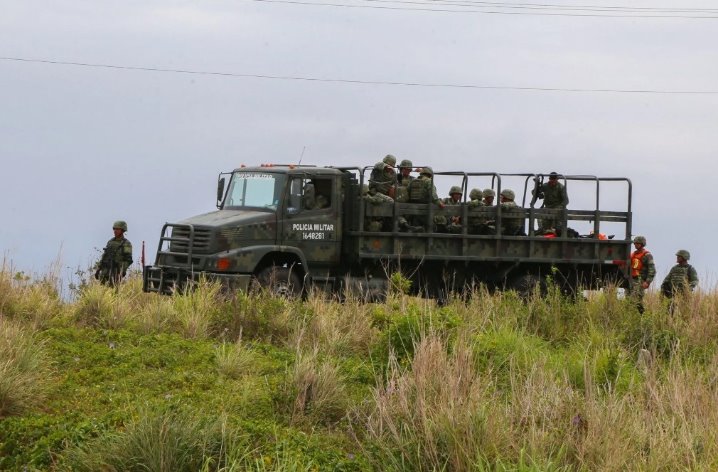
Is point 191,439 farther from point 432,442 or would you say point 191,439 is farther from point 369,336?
point 369,336

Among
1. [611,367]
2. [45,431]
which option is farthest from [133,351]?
[611,367]

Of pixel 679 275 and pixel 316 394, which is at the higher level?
pixel 679 275

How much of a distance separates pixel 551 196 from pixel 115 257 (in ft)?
26.3

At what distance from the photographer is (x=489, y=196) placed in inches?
858

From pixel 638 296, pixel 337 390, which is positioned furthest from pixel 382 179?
pixel 337 390

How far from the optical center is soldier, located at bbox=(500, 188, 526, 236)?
21750mm

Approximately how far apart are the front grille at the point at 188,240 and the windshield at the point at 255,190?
3.53 feet

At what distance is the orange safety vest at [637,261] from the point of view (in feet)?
73.5

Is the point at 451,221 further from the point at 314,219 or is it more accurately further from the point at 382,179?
the point at 314,219

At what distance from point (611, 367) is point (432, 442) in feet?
14.0

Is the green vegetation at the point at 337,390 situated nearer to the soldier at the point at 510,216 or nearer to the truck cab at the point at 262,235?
the truck cab at the point at 262,235

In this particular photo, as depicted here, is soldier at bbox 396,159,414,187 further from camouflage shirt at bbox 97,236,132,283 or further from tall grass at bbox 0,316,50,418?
tall grass at bbox 0,316,50,418

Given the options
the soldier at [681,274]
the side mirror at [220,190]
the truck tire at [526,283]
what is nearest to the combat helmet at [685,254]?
the soldier at [681,274]

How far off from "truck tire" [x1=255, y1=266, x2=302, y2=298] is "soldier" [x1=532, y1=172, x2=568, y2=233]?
16.2 feet
